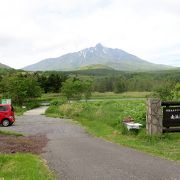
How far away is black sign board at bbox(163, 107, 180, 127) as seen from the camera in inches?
717

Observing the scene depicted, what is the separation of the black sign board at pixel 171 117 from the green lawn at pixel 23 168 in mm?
7415

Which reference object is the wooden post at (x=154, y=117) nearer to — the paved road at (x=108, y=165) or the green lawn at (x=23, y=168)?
the paved road at (x=108, y=165)

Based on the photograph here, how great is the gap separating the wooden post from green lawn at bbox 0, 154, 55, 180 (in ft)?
21.8

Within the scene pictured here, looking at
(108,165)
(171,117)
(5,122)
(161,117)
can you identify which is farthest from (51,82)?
(108,165)

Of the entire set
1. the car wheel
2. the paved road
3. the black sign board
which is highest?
the black sign board

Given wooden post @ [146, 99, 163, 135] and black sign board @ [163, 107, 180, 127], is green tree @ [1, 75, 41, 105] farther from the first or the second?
wooden post @ [146, 99, 163, 135]

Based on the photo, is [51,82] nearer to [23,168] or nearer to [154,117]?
[154,117]

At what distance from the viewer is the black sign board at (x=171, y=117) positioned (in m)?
18.2

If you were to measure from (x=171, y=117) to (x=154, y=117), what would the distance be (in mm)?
915

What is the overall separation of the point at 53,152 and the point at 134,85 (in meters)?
149

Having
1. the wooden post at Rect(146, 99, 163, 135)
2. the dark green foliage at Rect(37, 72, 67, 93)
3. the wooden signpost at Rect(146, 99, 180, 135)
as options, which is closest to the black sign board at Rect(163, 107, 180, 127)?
the wooden signpost at Rect(146, 99, 180, 135)

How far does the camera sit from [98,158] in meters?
12.8

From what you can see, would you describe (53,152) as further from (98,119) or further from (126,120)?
(98,119)

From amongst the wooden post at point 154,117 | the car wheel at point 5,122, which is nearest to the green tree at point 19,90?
the car wheel at point 5,122
